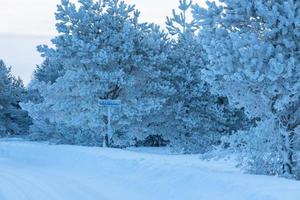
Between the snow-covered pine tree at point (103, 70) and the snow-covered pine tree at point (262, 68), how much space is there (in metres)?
12.9

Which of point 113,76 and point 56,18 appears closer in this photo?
point 113,76

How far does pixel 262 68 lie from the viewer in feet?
38.0

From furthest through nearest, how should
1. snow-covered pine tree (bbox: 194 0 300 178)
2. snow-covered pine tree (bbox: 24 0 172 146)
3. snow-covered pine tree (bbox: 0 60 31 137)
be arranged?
snow-covered pine tree (bbox: 0 60 31 137) < snow-covered pine tree (bbox: 24 0 172 146) < snow-covered pine tree (bbox: 194 0 300 178)

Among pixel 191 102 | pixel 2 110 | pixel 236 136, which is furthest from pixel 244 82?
pixel 2 110

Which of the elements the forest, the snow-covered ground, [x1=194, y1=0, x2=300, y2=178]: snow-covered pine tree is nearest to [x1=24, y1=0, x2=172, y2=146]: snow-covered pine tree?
the forest

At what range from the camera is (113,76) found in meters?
25.1

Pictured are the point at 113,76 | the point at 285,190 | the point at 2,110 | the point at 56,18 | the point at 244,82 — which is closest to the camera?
the point at 285,190

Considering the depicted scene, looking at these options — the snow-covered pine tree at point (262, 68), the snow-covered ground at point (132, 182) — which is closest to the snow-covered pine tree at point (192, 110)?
the snow-covered ground at point (132, 182)

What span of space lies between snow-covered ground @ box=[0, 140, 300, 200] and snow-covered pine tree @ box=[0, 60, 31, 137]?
34.6 metres

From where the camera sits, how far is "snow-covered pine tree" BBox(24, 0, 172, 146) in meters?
25.4

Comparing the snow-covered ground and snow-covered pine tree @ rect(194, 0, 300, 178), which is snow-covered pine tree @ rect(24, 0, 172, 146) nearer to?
the snow-covered ground

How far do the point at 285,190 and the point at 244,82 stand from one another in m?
4.20

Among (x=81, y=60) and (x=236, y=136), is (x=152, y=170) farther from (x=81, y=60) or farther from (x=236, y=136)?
(x=81, y=60)

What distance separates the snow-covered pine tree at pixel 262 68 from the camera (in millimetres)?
11398
